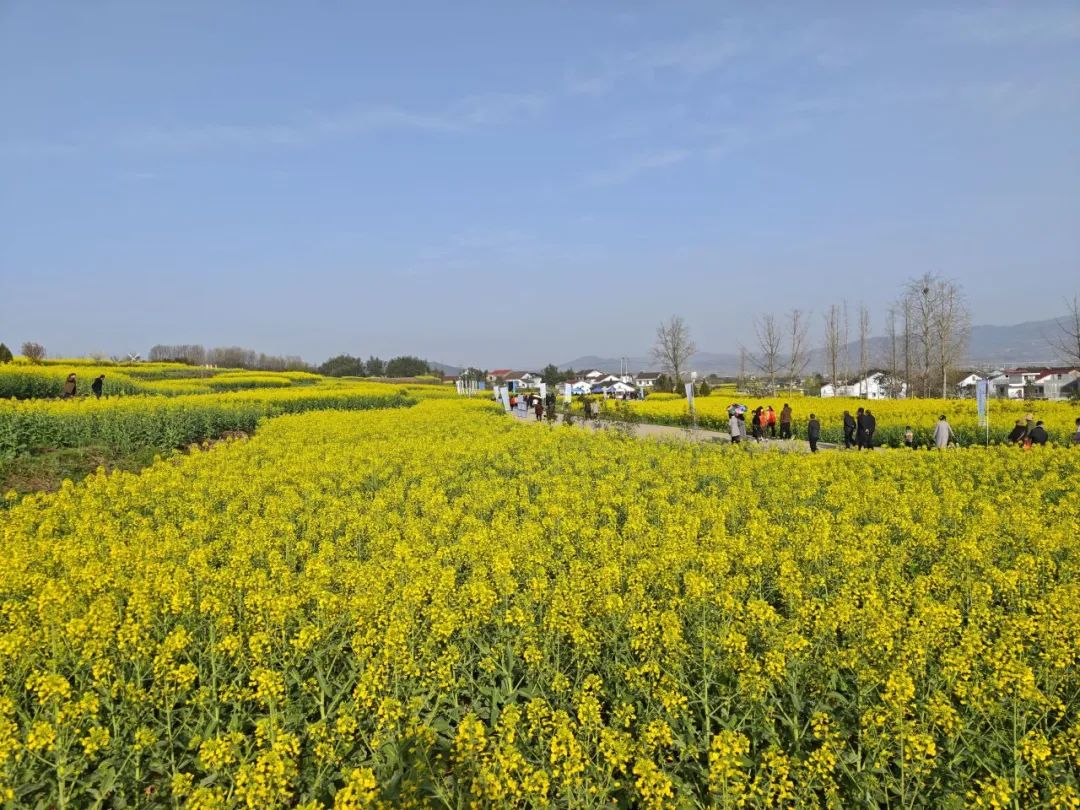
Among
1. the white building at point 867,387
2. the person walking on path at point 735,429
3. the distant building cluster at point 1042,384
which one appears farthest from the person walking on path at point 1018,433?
the distant building cluster at point 1042,384

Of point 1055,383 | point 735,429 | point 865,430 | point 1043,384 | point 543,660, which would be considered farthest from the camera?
point 1043,384

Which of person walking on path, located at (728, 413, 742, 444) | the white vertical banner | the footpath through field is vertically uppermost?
the white vertical banner

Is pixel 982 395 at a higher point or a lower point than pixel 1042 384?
higher

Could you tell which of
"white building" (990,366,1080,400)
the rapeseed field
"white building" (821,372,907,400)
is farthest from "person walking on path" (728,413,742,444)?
"white building" (990,366,1080,400)

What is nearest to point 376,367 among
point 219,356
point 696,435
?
point 219,356

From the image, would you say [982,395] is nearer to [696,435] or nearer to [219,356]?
[696,435]

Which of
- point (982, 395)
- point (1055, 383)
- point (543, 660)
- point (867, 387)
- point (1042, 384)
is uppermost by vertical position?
point (982, 395)

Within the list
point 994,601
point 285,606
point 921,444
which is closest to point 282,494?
point 285,606

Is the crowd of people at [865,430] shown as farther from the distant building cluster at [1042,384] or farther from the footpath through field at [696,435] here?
the distant building cluster at [1042,384]

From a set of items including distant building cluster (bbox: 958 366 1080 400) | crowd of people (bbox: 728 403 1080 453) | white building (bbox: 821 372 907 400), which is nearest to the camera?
crowd of people (bbox: 728 403 1080 453)

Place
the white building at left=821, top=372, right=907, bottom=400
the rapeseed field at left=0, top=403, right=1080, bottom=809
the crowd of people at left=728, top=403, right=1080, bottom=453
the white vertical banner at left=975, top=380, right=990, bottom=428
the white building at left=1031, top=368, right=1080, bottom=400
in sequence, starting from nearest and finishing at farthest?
the rapeseed field at left=0, top=403, right=1080, bottom=809
the crowd of people at left=728, top=403, right=1080, bottom=453
the white vertical banner at left=975, top=380, right=990, bottom=428
the white building at left=1031, top=368, right=1080, bottom=400
the white building at left=821, top=372, right=907, bottom=400

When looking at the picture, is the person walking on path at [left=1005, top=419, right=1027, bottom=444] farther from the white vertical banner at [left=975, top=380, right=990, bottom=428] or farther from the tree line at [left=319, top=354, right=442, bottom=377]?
the tree line at [left=319, top=354, right=442, bottom=377]

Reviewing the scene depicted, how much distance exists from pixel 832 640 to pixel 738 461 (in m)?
9.43

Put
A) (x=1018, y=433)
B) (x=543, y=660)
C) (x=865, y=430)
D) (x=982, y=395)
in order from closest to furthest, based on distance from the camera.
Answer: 1. (x=543, y=660)
2. (x=1018, y=433)
3. (x=982, y=395)
4. (x=865, y=430)
